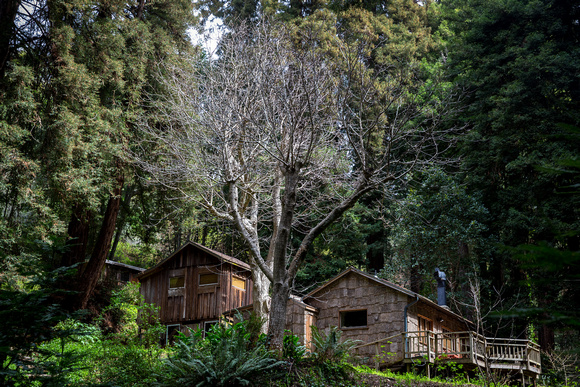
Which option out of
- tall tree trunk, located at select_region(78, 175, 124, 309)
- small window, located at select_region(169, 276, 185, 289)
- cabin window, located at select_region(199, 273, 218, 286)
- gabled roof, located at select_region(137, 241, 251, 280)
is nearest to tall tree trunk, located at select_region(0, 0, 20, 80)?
tall tree trunk, located at select_region(78, 175, 124, 309)

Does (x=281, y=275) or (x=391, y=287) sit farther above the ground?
(x=391, y=287)

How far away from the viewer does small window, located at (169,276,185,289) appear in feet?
72.3

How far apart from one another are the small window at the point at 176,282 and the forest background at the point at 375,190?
323cm

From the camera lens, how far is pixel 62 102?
1312 centimetres

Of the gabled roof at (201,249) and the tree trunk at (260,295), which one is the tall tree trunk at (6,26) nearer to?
the tree trunk at (260,295)

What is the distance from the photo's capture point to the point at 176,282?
72.7ft

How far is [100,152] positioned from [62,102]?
1677 mm

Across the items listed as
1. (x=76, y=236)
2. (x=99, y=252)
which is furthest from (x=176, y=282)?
(x=76, y=236)

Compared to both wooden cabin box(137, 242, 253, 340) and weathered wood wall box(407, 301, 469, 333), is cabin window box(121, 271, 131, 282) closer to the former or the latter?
wooden cabin box(137, 242, 253, 340)

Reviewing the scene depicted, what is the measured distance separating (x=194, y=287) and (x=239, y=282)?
6.57 feet

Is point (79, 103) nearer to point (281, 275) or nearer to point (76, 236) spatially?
point (76, 236)

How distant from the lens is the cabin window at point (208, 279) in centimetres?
2134

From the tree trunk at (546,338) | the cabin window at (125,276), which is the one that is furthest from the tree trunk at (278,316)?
the cabin window at (125,276)

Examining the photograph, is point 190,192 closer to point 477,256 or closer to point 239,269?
point 239,269
